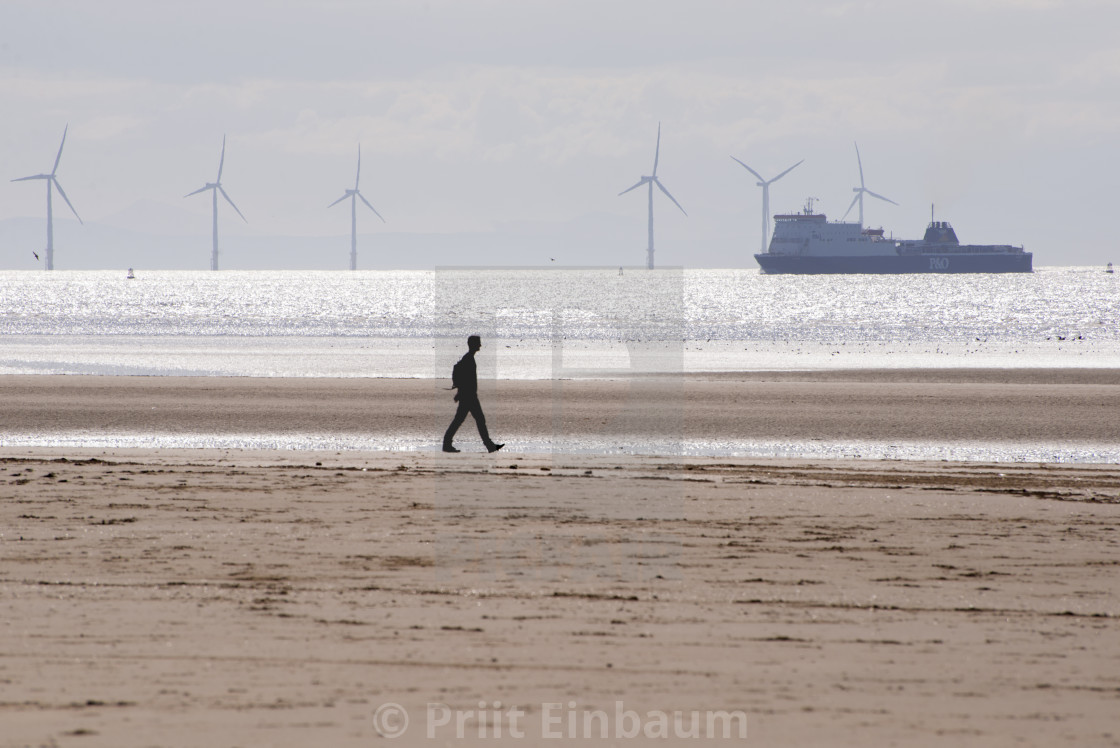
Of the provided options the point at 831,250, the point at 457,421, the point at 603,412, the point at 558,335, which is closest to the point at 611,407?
the point at 603,412

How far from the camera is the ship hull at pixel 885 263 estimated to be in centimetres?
14700

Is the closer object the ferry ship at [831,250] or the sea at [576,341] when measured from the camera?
the sea at [576,341]

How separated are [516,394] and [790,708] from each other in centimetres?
1941

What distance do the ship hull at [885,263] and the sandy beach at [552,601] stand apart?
13566 centimetres

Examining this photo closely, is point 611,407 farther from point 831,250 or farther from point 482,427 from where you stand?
point 831,250

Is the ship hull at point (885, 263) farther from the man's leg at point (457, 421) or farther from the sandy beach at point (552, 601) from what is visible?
the sandy beach at point (552, 601)

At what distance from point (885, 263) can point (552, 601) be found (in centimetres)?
14972

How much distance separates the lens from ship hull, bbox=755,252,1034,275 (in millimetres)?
147000

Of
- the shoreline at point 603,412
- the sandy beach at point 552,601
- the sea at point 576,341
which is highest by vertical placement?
the sea at point 576,341

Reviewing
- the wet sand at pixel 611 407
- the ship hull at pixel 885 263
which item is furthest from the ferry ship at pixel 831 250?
the wet sand at pixel 611 407

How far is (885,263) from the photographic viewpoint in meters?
150

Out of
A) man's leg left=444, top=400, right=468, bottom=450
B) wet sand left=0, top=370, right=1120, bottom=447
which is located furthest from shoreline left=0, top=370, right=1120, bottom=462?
man's leg left=444, top=400, right=468, bottom=450

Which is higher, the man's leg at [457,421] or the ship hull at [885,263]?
the ship hull at [885,263]

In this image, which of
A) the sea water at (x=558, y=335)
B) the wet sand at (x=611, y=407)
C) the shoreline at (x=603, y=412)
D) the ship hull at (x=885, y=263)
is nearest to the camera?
the shoreline at (x=603, y=412)
